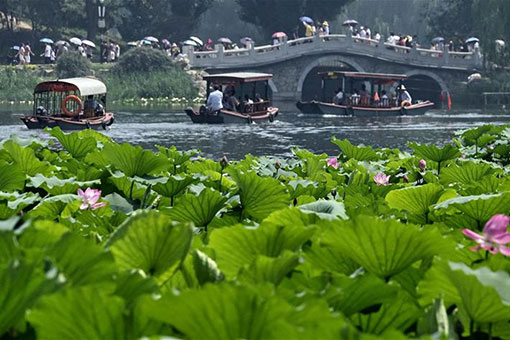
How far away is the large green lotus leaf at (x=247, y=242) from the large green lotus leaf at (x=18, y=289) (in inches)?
16.4

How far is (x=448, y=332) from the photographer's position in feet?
4.06

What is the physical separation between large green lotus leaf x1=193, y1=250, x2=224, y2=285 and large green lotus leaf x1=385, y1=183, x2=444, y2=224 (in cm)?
119

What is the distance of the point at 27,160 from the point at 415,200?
1347 mm

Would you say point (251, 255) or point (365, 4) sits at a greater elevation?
point (365, 4)

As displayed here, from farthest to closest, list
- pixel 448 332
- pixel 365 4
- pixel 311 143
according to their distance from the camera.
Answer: pixel 365 4, pixel 311 143, pixel 448 332

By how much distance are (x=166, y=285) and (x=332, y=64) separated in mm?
52412

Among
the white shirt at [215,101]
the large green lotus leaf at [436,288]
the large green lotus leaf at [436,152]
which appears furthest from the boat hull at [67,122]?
the large green lotus leaf at [436,288]

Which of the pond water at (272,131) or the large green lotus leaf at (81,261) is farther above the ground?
the large green lotus leaf at (81,261)

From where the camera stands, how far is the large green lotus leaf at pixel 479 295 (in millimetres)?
1214

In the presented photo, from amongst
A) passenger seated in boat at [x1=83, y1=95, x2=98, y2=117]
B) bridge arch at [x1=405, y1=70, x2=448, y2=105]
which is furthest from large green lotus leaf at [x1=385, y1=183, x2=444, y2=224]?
bridge arch at [x1=405, y1=70, x2=448, y2=105]

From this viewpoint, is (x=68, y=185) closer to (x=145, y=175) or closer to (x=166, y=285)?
(x=145, y=175)

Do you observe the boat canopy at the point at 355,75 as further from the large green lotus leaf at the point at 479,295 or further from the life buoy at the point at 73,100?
the large green lotus leaf at the point at 479,295

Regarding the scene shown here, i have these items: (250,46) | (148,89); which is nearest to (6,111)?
(148,89)

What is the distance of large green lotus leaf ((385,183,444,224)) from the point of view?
246 centimetres
